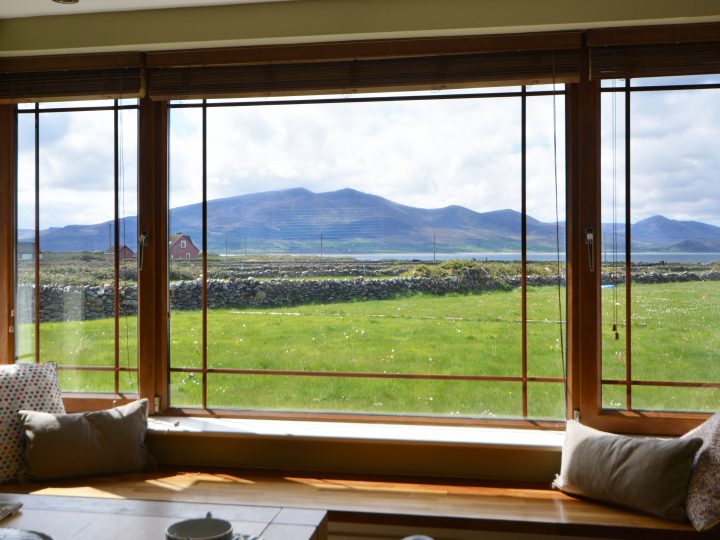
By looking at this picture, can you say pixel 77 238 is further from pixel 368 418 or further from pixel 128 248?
pixel 368 418

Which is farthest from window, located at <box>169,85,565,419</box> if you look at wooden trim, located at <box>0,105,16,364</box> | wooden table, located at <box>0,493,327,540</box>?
wooden table, located at <box>0,493,327,540</box>

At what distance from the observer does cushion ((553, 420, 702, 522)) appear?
8.29 feet

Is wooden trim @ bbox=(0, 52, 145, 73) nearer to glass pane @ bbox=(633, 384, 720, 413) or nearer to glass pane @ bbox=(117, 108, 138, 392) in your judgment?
glass pane @ bbox=(117, 108, 138, 392)

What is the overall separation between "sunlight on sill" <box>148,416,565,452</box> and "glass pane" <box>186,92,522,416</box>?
163 mm

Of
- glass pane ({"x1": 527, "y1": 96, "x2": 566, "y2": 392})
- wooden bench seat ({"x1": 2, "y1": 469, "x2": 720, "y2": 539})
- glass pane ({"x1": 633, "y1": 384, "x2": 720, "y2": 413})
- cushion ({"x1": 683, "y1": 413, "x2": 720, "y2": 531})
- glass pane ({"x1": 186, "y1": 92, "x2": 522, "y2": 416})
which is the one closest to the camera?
cushion ({"x1": 683, "y1": 413, "x2": 720, "y2": 531})

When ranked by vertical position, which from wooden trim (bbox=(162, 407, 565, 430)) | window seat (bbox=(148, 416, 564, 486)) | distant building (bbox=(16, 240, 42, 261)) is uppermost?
distant building (bbox=(16, 240, 42, 261))

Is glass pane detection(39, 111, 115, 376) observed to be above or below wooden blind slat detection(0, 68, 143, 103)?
below

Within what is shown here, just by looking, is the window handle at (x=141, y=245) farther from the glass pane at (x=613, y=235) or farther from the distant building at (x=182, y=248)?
the glass pane at (x=613, y=235)

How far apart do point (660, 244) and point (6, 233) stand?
11.6 ft

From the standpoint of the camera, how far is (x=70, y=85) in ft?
11.4

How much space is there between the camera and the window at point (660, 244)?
310 cm

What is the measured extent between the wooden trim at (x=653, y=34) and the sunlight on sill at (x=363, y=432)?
1.91m

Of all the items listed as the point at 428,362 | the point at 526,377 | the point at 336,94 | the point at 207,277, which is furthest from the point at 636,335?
the point at 207,277

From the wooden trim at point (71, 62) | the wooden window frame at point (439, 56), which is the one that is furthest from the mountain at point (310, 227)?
the wooden trim at point (71, 62)
